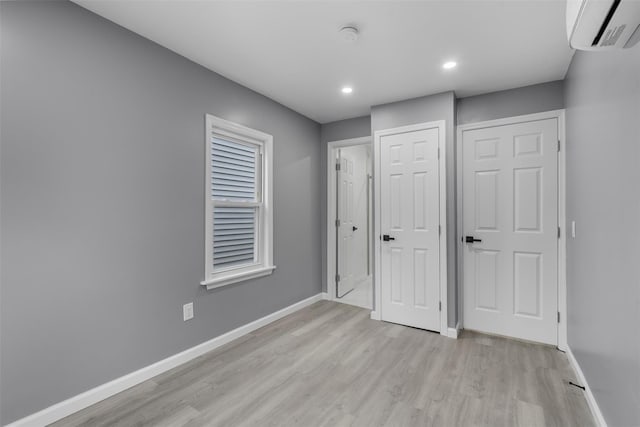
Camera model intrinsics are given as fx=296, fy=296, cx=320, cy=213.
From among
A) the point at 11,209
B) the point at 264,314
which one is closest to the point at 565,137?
the point at 264,314

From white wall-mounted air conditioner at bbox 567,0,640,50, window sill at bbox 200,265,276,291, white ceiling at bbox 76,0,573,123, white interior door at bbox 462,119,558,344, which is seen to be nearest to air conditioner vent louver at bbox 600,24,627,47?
white wall-mounted air conditioner at bbox 567,0,640,50

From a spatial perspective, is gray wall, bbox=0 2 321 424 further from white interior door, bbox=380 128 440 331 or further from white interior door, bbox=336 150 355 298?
white interior door, bbox=336 150 355 298

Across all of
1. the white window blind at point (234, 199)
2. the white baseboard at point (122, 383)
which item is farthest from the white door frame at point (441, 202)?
the white baseboard at point (122, 383)

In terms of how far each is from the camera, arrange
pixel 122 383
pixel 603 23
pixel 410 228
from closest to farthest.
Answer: pixel 603 23 < pixel 122 383 < pixel 410 228

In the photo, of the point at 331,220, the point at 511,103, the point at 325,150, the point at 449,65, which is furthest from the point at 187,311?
the point at 511,103

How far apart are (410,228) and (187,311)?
233 cm

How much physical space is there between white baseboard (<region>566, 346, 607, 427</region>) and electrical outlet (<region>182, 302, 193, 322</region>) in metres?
2.80

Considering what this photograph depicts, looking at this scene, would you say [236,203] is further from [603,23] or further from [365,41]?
[603,23]

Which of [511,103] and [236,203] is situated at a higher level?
[511,103]

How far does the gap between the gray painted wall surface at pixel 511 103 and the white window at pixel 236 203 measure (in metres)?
2.17

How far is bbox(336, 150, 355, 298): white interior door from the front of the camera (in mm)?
4289

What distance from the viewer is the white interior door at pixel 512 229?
2.78 meters

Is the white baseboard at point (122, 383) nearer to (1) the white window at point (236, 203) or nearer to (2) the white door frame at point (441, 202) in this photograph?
(1) the white window at point (236, 203)

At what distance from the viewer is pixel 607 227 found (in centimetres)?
158
